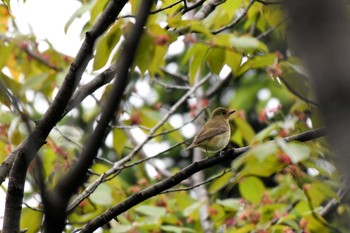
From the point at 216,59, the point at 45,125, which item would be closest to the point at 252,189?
the point at 216,59

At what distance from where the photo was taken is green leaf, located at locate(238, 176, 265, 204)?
4539 millimetres

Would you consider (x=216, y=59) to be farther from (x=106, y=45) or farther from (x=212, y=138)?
(x=212, y=138)

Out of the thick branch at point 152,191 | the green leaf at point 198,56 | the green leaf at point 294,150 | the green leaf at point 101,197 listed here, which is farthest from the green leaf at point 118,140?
the thick branch at point 152,191

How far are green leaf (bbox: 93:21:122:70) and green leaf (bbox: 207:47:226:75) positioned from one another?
0.57 meters

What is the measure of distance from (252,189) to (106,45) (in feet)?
7.62

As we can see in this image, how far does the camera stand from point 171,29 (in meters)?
2.97

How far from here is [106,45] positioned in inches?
103

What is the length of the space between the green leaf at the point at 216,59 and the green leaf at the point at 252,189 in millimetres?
1695

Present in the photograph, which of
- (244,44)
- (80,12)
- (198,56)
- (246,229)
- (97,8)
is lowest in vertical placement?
(246,229)

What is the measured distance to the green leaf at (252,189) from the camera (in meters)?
4.54

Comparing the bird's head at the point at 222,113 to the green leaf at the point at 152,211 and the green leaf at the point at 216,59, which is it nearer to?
the green leaf at the point at 152,211

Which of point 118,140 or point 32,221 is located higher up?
point 118,140

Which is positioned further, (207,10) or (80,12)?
(207,10)

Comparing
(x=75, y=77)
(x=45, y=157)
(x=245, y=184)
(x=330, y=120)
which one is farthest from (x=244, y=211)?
(x=330, y=120)
